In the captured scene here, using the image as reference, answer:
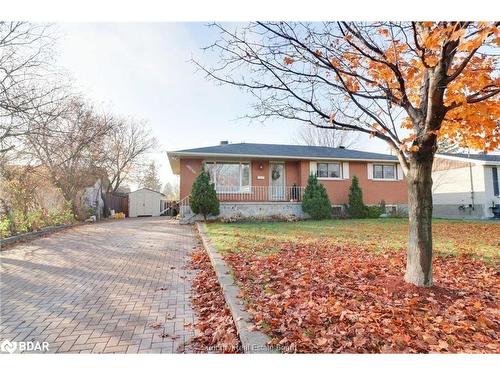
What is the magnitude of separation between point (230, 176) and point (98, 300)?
12.4 meters

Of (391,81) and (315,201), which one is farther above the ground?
(391,81)

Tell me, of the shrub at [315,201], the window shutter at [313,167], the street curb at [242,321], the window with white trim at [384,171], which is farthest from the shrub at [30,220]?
the window with white trim at [384,171]

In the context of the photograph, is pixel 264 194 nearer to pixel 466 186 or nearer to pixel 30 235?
pixel 30 235

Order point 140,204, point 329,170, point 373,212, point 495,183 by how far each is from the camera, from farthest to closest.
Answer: point 140,204
point 495,183
point 329,170
point 373,212

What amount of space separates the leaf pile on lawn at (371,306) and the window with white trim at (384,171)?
1324 cm

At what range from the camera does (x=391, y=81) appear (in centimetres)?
409

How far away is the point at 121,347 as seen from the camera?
103 inches

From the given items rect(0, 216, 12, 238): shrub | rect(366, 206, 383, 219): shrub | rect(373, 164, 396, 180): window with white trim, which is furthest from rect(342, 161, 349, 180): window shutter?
rect(0, 216, 12, 238): shrub

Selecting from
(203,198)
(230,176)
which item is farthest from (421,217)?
(230,176)

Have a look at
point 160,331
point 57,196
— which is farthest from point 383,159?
point 57,196

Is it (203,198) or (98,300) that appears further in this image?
(203,198)

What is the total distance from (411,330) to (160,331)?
237 cm

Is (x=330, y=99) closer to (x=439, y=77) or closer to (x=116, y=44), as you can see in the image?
(x=439, y=77)

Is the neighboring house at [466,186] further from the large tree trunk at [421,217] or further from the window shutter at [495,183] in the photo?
the large tree trunk at [421,217]
